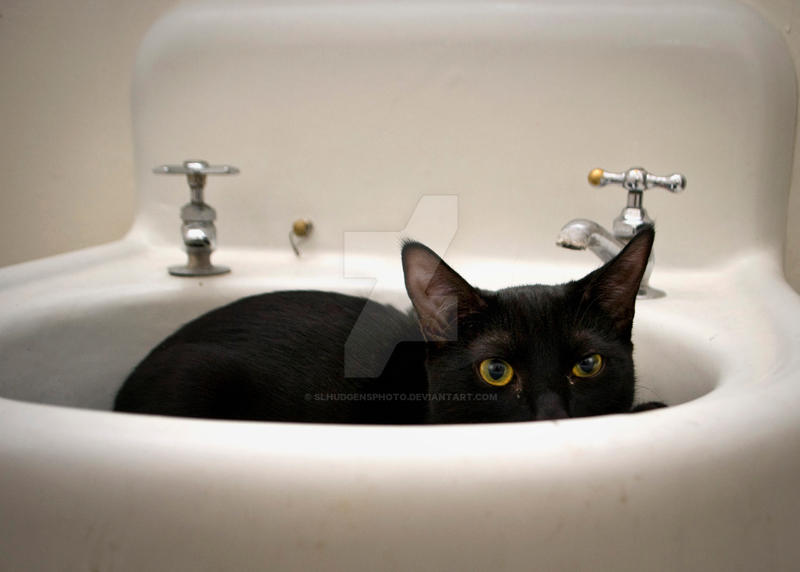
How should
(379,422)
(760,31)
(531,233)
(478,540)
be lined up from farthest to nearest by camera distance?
(531,233) < (760,31) < (379,422) < (478,540)

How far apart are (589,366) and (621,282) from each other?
99mm

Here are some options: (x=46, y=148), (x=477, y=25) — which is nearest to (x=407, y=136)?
(x=477, y=25)

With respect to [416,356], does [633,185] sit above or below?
above

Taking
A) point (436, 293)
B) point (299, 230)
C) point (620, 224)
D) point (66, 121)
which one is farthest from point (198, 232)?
point (620, 224)

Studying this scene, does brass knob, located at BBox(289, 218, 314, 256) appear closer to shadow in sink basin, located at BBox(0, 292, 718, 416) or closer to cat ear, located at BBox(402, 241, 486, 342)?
shadow in sink basin, located at BBox(0, 292, 718, 416)

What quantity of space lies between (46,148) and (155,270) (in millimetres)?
389

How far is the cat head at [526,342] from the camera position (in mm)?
622

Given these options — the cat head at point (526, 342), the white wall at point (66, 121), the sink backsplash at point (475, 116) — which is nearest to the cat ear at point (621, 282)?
the cat head at point (526, 342)

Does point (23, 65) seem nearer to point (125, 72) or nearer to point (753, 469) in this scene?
point (125, 72)

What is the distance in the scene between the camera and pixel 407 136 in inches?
41.8

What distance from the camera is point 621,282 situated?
26.2 inches

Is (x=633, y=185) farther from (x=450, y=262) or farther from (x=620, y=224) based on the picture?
(x=450, y=262)

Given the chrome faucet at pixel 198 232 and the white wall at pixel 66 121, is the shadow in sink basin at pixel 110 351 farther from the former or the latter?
the white wall at pixel 66 121

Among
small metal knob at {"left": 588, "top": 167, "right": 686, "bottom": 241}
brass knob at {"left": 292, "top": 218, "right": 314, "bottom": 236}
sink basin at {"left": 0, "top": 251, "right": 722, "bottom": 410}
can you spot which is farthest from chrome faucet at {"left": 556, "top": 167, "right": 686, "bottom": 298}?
brass knob at {"left": 292, "top": 218, "right": 314, "bottom": 236}
